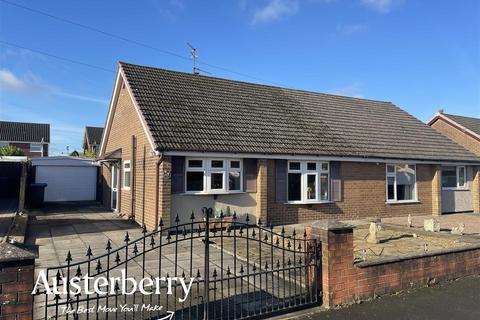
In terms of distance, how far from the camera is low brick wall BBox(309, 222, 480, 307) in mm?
5762

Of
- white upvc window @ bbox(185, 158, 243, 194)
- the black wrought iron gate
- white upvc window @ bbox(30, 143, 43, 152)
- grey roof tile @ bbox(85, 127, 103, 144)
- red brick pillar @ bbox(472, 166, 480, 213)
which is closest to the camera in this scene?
the black wrought iron gate

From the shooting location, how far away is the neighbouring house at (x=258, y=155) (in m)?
12.5

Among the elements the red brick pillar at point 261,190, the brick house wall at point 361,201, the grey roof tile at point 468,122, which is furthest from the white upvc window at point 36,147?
the grey roof tile at point 468,122

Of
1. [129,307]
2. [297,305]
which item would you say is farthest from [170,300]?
[297,305]

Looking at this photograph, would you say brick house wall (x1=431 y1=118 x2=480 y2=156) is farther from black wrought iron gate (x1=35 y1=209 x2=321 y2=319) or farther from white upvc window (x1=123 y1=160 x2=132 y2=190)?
black wrought iron gate (x1=35 y1=209 x2=321 y2=319)

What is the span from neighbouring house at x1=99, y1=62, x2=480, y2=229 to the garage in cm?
379

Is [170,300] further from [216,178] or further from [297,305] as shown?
[216,178]

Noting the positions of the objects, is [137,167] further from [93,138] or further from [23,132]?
[23,132]

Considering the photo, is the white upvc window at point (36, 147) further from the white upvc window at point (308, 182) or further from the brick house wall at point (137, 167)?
the white upvc window at point (308, 182)

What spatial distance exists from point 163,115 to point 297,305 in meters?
9.09

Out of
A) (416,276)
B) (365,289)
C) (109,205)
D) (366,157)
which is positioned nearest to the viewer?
(365,289)

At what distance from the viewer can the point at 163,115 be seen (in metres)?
13.2

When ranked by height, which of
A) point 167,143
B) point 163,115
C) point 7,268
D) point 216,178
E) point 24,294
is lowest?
point 24,294

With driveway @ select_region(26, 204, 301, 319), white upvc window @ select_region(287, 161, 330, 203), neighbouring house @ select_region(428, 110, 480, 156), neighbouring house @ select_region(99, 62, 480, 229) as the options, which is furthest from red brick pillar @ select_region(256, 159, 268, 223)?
neighbouring house @ select_region(428, 110, 480, 156)
